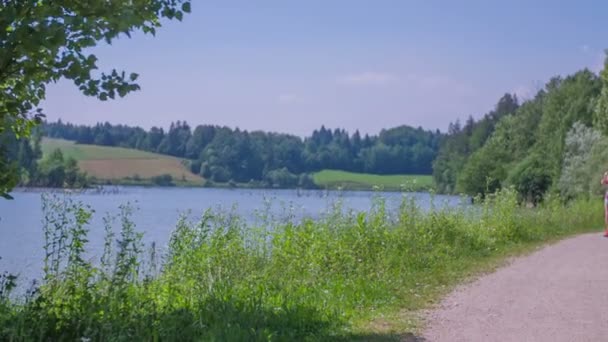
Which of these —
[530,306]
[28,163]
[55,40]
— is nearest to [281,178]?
[28,163]

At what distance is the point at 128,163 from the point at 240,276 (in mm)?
85707

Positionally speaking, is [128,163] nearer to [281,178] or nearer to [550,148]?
[281,178]

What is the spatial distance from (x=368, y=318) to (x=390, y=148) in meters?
112

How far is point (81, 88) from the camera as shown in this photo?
6.88 metres

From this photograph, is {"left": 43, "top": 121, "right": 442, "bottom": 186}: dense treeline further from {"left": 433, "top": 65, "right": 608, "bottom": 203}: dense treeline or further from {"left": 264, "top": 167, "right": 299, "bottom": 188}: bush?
{"left": 433, "top": 65, "right": 608, "bottom": 203}: dense treeline

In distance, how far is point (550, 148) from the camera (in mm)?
61094

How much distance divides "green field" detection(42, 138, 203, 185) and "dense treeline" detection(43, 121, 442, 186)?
168 cm

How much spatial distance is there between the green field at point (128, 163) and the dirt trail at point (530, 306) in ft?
226

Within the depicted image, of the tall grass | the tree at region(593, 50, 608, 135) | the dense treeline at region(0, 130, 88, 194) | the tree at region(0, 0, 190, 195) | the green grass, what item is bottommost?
the tall grass

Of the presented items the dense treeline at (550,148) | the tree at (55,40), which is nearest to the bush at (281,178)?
the dense treeline at (550,148)

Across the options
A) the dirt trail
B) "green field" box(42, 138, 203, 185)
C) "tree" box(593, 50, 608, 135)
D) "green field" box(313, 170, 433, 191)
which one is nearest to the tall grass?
the dirt trail

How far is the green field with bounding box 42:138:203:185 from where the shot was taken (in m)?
82.7

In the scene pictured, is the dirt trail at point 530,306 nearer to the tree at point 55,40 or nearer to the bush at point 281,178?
the tree at point 55,40

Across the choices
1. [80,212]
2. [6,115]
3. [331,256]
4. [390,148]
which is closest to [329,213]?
[331,256]
